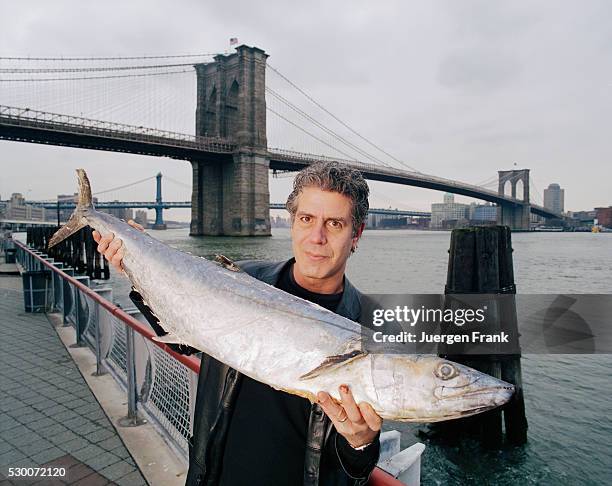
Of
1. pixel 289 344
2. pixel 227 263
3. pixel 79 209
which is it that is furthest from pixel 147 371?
pixel 289 344

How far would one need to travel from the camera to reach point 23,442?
379 cm

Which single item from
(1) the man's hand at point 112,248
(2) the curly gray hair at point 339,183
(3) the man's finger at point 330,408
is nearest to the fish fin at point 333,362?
(3) the man's finger at point 330,408

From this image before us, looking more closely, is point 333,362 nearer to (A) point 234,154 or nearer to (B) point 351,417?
(B) point 351,417

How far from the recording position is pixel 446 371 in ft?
4.78

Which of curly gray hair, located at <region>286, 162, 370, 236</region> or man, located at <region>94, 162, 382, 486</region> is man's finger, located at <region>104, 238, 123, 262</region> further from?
curly gray hair, located at <region>286, 162, 370, 236</region>

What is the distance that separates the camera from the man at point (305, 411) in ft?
4.99

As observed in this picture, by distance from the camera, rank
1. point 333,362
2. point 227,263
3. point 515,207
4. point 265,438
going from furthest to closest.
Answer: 1. point 515,207
2. point 227,263
3. point 265,438
4. point 333,362

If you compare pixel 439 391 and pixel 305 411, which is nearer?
pixel 439 391

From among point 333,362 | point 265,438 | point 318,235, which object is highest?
point 318,235

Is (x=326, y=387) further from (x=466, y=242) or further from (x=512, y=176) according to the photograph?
(x=512, y=176)

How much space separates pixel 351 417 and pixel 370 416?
0.07 m

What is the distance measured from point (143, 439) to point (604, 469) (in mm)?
6413

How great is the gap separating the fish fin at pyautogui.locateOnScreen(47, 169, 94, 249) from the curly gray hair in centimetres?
185

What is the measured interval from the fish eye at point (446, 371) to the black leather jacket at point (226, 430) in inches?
13.7
